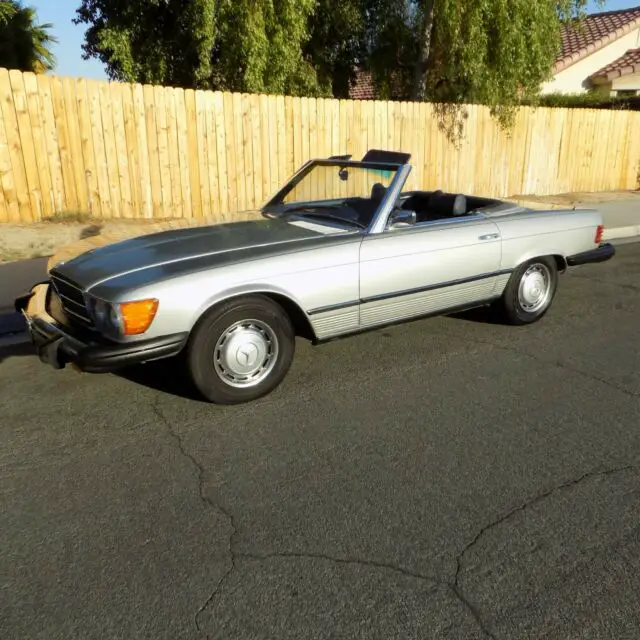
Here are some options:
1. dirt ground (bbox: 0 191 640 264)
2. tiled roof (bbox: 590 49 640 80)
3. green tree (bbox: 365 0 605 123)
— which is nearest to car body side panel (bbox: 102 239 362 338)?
dirt ground (bbox: 0 191 640 264)

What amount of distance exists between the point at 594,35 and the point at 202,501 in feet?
89.9

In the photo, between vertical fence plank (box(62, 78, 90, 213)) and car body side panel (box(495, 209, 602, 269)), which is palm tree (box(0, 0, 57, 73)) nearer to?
vertical fence plank (box(62, 78, 90, 213))

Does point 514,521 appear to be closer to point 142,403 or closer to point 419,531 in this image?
point 419,531

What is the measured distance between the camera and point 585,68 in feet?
79.3

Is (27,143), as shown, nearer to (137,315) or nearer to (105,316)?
(105,316)

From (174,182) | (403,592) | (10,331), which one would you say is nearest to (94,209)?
(174,182)

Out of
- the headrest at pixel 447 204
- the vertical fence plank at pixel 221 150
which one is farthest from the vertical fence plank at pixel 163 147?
the headrest at pixel 447 204

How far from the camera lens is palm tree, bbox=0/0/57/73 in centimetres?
1534

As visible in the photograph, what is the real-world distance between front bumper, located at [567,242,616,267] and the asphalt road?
48.1 inches

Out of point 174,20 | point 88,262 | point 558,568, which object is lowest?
point 558,568

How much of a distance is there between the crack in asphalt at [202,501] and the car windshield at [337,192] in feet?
6.22

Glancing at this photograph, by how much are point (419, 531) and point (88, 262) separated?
8.79ft

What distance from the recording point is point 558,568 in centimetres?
249

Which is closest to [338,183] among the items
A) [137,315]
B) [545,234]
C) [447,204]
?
[447,204]
